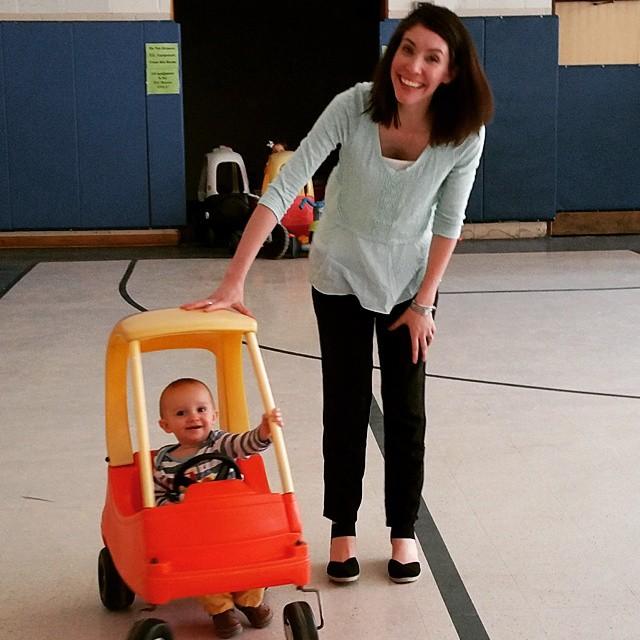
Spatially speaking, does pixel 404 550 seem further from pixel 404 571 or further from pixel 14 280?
pixel 14 280

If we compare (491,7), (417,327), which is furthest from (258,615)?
(491,7)

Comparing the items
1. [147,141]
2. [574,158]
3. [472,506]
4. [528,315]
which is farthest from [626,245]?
[472,506]

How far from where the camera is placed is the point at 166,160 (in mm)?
8227

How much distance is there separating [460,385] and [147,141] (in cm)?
469

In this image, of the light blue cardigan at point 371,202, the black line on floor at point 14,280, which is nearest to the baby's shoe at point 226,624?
the light blue cardigan at point 371,202

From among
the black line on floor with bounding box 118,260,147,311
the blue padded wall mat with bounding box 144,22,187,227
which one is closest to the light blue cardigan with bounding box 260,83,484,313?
the black line on floor with bounding box 118,260,147,311

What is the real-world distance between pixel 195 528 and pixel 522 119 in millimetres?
6883

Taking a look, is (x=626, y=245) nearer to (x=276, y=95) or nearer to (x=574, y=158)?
(x=574, y=158)

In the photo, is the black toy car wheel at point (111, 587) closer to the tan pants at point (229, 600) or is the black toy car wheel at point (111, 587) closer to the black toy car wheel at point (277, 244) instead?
the tan pants at point (229, 600)

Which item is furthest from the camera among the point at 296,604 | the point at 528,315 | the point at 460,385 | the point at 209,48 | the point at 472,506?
the point at 209,48

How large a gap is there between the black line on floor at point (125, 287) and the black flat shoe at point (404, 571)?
3334mm

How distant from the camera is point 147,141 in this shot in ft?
26.9

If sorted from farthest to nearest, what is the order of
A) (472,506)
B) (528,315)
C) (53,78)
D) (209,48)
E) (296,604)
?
(209,48)
(53,78)
(528,315)
(472,506)
(296,604)

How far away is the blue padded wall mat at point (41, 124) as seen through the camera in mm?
7953
